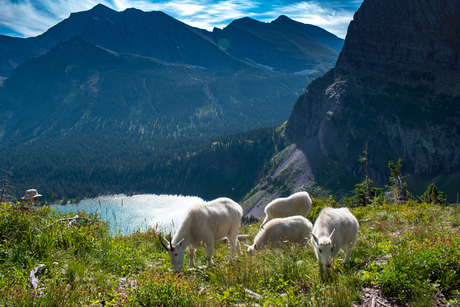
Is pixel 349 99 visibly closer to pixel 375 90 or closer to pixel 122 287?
pixel 375 90

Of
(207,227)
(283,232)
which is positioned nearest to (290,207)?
(283,232)

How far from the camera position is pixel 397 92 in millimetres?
111750

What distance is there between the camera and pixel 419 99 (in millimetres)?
102938

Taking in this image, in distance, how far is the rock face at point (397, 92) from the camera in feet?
305

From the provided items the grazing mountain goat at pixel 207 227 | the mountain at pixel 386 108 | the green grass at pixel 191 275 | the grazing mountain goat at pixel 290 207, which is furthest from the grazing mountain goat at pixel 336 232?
the mountain at pixel 386 108

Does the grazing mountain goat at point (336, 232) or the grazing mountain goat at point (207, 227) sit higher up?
the grazing mountain goat at point (336, 232)

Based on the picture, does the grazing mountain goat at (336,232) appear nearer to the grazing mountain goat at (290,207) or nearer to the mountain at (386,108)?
the grazing mountain goat at (290,207)

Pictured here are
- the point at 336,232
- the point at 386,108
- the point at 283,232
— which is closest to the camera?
the point at 336,232

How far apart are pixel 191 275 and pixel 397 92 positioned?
5056 inches

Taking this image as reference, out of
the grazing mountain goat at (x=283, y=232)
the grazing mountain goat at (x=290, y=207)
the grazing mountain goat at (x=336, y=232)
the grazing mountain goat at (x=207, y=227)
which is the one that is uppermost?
the grazing mountain goat at (x=336, y=232)

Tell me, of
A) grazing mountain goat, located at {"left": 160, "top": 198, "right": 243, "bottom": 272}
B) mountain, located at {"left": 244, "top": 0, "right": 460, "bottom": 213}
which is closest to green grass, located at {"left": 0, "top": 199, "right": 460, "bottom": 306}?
grazing mountain goat, located at {"left": 160, "top": 198, "right": 243, "bottom": 272}

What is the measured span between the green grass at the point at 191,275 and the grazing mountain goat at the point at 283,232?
2027 mm

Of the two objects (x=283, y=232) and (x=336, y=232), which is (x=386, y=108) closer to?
(x=283, y=232)

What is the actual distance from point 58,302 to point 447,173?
359 feet
